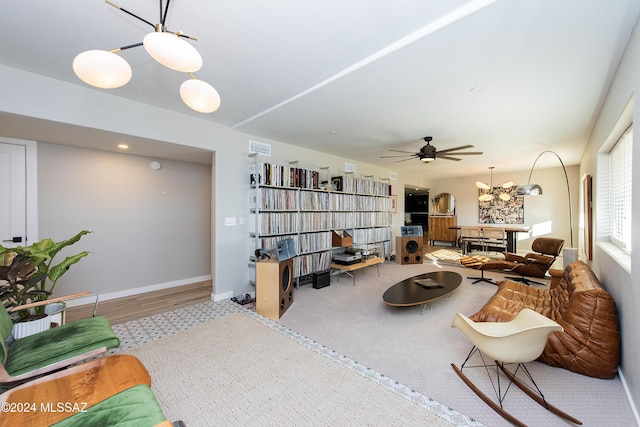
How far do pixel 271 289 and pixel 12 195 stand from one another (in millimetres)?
3309

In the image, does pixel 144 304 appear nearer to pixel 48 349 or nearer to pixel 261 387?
pixel 48 349

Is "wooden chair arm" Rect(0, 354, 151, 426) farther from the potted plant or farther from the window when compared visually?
the window

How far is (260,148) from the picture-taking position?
4.16 meters

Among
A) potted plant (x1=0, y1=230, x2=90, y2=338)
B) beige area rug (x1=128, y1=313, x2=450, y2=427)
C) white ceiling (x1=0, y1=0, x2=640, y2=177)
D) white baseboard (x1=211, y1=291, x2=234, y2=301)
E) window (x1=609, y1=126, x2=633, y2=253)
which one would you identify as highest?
white ceiling (x1=0, y1=0, x2=640, y2=177)

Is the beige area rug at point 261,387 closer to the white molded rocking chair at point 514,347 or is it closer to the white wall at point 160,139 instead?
the white molded rocking chair at point 514,347

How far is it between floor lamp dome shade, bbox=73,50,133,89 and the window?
13.4 ft

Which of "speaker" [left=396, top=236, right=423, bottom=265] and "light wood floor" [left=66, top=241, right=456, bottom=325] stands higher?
"speaker" [left=396, top=236, right=423, bottom=265]

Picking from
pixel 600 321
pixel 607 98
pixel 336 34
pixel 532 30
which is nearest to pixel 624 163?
pixel 607 98

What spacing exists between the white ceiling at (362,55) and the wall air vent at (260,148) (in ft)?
1.69

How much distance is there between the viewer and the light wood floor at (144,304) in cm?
313

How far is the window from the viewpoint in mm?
2412

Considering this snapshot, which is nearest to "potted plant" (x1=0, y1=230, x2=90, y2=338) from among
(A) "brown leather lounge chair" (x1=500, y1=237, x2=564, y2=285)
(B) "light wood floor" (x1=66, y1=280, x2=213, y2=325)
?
(B) "light wood floor" (x1=66, y1=280, x2=213, y2=325)

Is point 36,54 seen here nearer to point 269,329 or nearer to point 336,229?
point 269,329

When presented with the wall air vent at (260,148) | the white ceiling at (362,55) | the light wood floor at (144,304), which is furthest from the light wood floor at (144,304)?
the wall air vent at (260,148)
